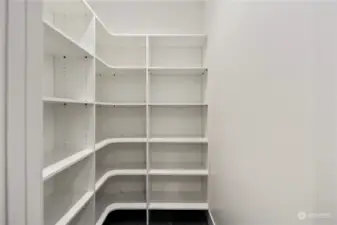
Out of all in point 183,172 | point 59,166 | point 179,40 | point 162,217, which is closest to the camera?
point 59,166

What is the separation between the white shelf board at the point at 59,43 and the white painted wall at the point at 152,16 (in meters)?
1.25

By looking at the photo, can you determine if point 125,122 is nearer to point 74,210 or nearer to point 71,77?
point 71,77

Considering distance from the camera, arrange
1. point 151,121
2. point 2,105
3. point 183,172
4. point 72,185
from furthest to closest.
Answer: point 151,121
point 183,172
point 72,185
point 2,105

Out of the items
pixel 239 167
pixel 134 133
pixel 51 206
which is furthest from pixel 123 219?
pixel 239 167

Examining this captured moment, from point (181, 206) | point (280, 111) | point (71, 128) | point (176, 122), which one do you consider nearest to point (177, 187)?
point (181, 206)

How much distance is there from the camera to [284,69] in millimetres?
1120

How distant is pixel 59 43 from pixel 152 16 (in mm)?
1715

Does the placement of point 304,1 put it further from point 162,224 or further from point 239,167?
point 162,224

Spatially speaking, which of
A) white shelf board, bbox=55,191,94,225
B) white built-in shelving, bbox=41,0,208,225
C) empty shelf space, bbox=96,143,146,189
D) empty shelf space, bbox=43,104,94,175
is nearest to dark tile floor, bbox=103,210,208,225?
white built-in shelving, bbox=41,0,208,225

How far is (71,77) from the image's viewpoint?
2324 mm

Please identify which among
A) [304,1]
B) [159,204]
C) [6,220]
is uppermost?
[304,1]

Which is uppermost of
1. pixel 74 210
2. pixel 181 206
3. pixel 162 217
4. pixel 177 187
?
pixel 74 210

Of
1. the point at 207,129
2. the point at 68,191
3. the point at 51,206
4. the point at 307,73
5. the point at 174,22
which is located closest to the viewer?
the point at 307,73

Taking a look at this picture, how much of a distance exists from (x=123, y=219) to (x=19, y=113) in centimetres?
242
